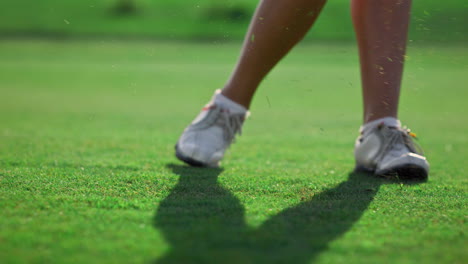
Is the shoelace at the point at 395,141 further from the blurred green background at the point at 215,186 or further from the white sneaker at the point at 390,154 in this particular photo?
the blurred green background at the point at 215,186

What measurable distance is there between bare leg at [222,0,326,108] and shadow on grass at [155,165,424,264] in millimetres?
523

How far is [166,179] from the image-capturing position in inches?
62.3

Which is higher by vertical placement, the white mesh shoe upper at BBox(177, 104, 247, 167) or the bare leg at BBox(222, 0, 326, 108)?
the bare leg at BBox(222, 0, 326, 108)

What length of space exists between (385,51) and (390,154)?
380 millimetres

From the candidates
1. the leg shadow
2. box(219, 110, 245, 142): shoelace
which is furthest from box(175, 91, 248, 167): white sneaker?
the leg shadow

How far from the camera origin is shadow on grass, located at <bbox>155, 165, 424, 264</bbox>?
3.10 feet

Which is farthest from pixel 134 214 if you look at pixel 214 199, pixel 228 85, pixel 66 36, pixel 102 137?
pixel 66 36

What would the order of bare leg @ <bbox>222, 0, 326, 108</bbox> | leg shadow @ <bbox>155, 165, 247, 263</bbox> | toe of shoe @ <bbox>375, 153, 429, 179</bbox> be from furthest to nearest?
1. bare leg @ <bbox>222, 0, 326, 108</bbox>
2. toe of shoe @ <bbox>375, 153, 429, 179</bbox>
3. leg shadow @ <bbox>155, 165, 247, 263</bbox>

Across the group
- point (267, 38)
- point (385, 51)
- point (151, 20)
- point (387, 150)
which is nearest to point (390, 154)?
point (387, 150)

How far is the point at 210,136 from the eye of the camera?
1.92 m

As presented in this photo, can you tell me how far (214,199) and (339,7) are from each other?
26016 millimetres

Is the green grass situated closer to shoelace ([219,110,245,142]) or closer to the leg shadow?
shoelace ([219,110,245,142])

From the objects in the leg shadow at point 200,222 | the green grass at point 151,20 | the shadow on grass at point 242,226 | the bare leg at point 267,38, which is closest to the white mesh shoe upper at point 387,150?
the shadow on grass at point 242,226

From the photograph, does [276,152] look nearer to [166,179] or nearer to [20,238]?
[166,179]
